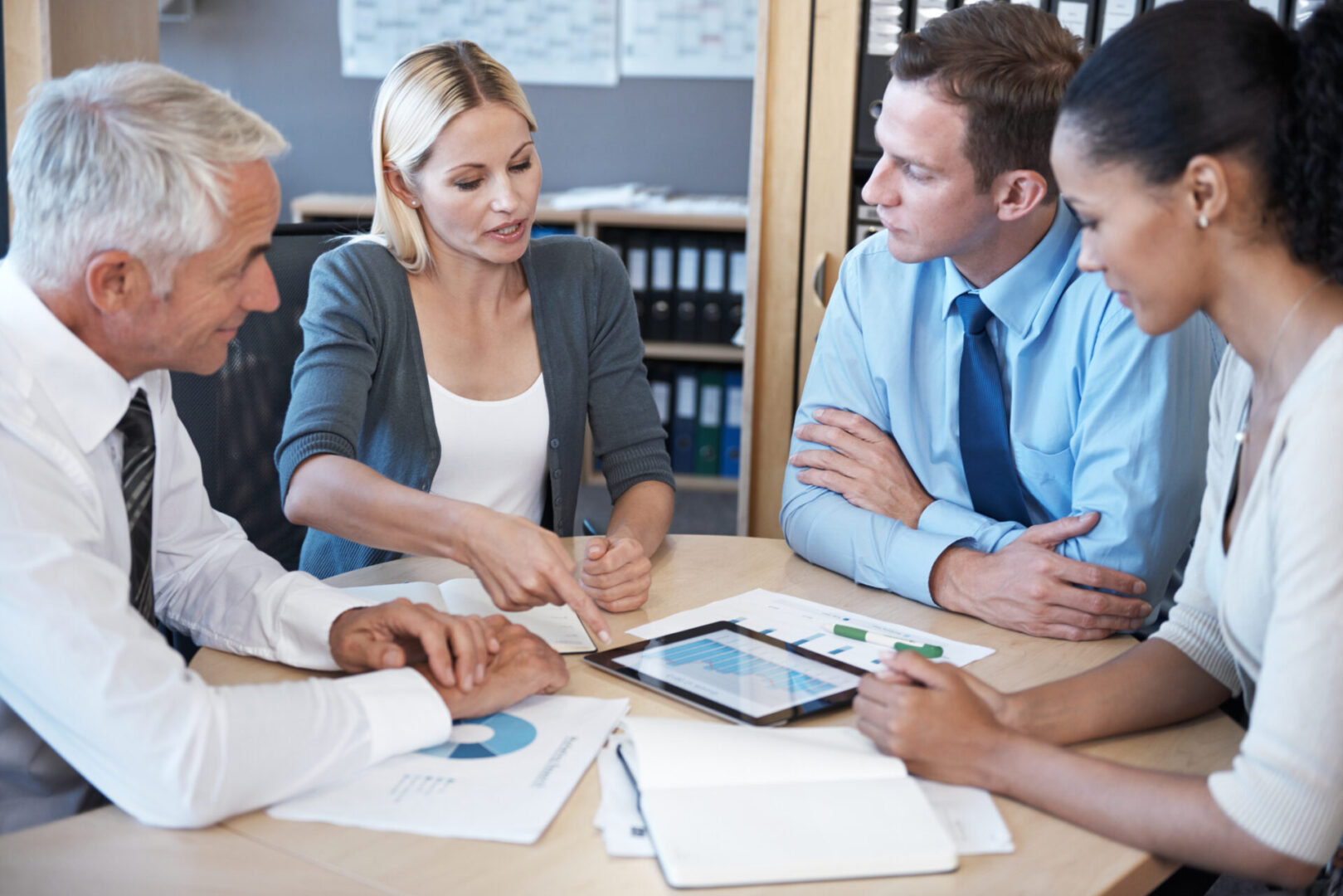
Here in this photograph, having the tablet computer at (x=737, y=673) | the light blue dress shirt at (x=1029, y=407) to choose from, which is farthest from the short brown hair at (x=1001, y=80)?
the tablet computer at (x=737, y=673)

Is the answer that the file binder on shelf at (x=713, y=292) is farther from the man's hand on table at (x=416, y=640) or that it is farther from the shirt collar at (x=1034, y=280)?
the man's hand on table at (x=416, y=640)

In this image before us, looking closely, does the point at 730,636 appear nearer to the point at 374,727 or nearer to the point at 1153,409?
the point at 374,727

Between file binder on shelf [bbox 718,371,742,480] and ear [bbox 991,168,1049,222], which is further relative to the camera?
file binder on shelf [bbox 718,371,742,480]

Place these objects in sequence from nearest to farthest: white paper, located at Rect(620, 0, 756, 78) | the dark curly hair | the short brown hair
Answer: the dark curly hair → the short brown hair → white paper, located at Rect(620, 0, 756, 78)

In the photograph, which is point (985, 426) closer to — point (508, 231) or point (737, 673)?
point (737, 673)

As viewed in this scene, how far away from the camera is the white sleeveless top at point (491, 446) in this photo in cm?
176

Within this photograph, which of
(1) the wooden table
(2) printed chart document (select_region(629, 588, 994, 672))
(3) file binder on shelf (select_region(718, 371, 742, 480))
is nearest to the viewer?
(1) the wooden table

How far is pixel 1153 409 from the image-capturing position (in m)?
1.44

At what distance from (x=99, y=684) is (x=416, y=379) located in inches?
36.0

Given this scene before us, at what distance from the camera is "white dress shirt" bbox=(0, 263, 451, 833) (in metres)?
0.88

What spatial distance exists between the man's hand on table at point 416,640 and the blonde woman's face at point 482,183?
2.33 feet

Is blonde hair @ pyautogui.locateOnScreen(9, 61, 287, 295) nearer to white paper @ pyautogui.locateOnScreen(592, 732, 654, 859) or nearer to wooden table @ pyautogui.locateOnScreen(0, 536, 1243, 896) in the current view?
wooden table @ pyautogui.locateOnScreen(0, 536, 1243, 896)

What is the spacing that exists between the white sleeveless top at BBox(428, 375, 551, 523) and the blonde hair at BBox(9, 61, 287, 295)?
2.42 ft

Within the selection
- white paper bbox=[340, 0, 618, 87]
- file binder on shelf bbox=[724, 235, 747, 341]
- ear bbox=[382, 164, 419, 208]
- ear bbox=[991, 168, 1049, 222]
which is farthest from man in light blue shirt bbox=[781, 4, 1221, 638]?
white paper bbox=[340, 0, 618, 87]
